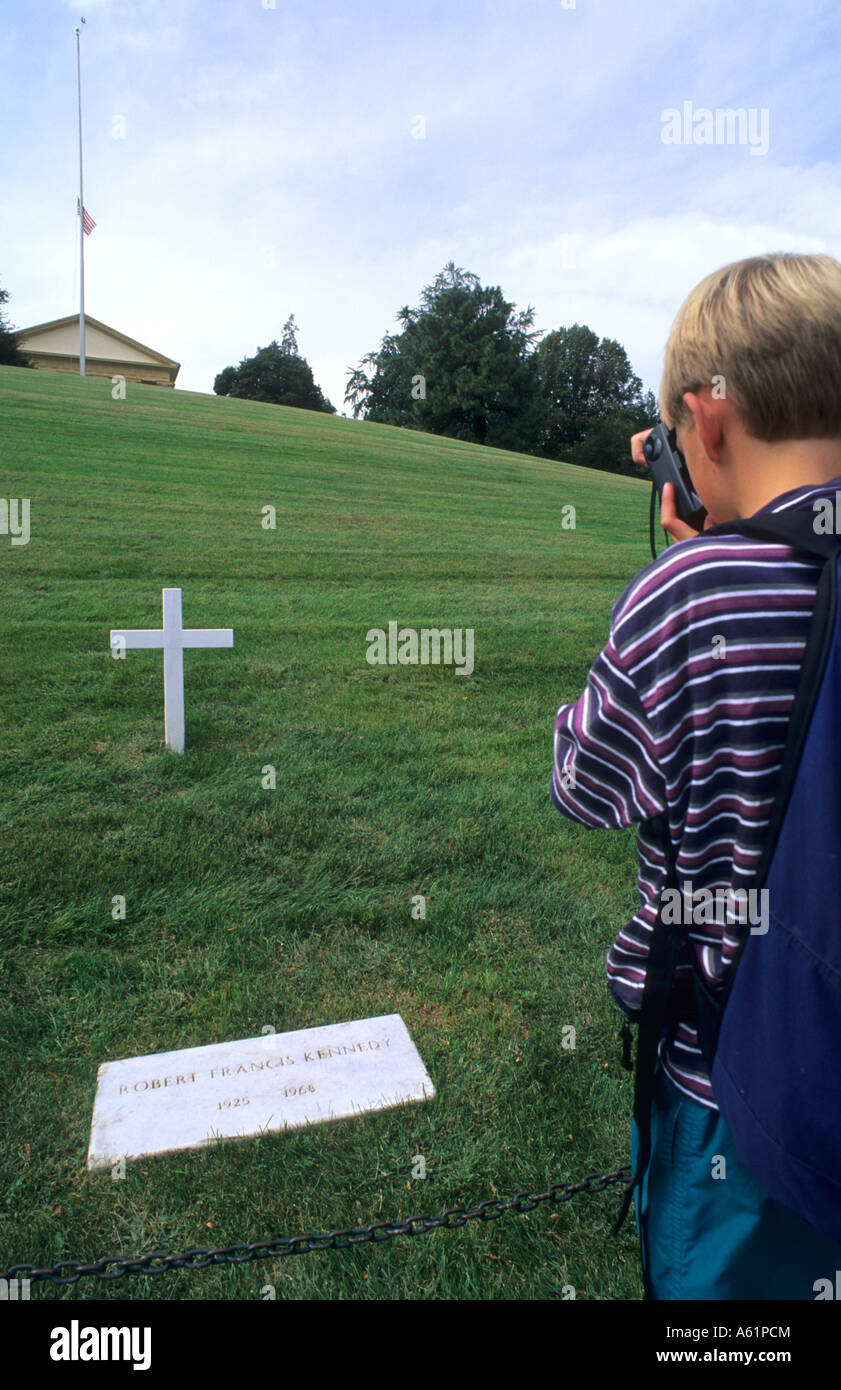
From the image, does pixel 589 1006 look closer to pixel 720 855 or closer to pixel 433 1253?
pixel 433 1253

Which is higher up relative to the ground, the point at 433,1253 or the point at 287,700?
the point at 287,700

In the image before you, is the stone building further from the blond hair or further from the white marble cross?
the blond hair

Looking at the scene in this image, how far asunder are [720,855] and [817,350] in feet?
2.32

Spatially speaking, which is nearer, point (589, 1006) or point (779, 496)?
point (779, 496)

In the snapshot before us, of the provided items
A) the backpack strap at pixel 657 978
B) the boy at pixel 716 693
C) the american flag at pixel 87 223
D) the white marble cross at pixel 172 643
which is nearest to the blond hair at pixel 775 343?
the boy at pixel 716 693

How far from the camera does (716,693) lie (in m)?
1.13

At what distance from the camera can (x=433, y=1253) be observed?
217 centimetres

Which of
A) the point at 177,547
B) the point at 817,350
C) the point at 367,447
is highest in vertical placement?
the point at 367,447

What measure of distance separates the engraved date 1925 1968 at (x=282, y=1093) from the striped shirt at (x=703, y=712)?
1.74 meters

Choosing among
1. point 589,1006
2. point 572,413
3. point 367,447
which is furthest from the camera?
point 572,413

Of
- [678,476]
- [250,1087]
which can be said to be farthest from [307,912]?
[678,476]

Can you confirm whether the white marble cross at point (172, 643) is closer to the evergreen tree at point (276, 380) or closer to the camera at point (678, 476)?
the camera at point (678, 476)

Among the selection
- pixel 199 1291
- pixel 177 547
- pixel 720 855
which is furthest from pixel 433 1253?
pixel 177 547
